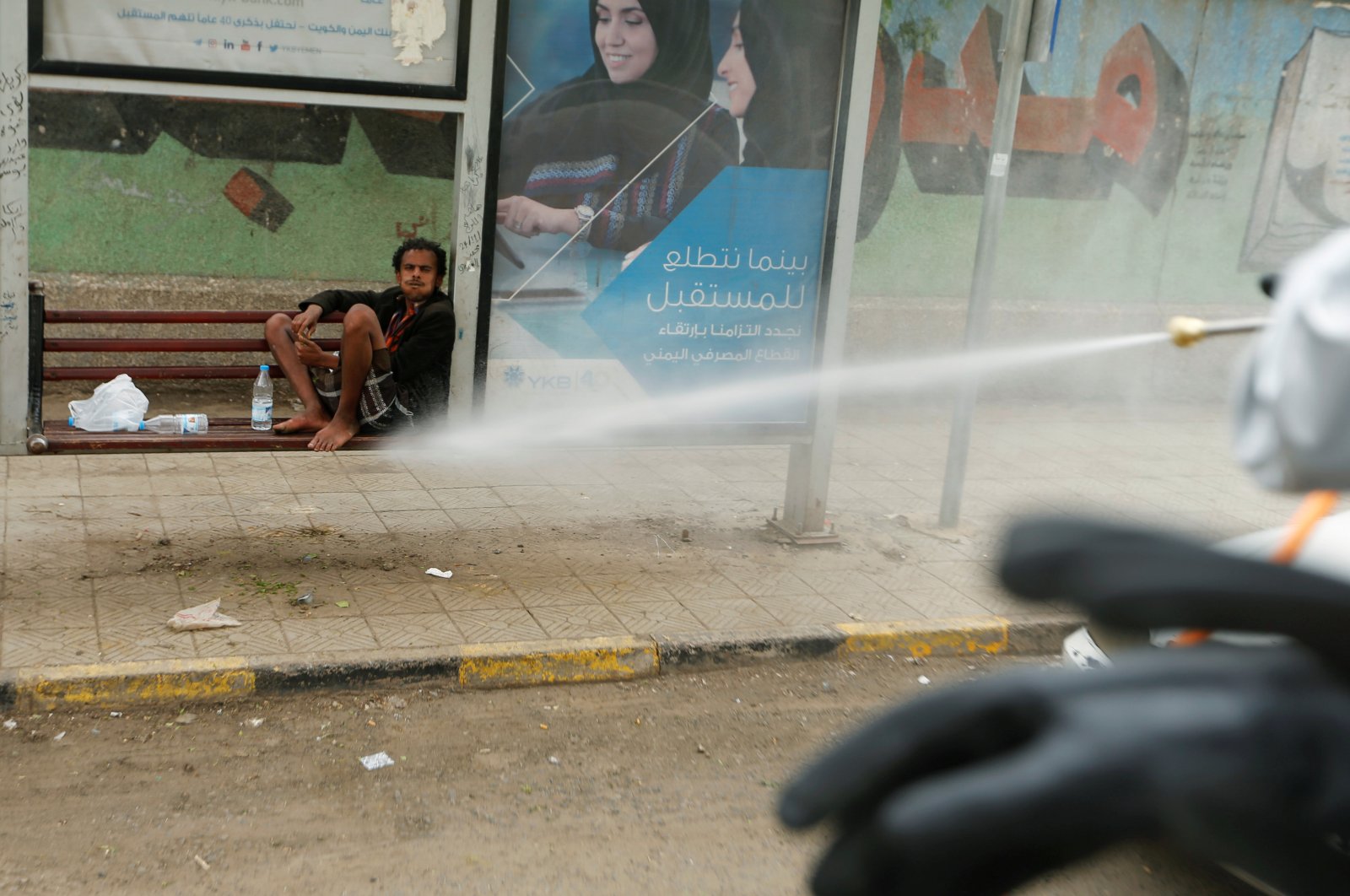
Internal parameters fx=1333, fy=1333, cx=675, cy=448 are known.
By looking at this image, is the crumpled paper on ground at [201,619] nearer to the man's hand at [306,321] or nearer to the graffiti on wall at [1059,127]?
the man's hand at [306,321]

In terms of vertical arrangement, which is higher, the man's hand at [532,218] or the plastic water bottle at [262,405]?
the man's hand at [532,218]

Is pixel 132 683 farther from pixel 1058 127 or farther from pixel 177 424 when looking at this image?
pixel 1058 127

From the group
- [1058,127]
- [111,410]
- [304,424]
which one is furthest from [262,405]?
[1058,127]

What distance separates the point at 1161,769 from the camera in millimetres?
1109

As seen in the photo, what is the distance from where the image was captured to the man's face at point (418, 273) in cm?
624

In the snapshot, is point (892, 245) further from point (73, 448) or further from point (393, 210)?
point (73, 448)

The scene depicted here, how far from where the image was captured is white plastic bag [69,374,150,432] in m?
5.72

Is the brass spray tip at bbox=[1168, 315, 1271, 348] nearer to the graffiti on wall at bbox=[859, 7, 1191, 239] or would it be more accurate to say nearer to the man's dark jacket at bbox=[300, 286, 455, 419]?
the man's dark jacket at bbox=[300, 286, 455, 419]

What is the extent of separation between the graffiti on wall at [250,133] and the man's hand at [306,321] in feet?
12.4

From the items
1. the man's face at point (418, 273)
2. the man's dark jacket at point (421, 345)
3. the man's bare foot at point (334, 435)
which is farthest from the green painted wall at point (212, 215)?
the man's bare foot at point (334, 435)

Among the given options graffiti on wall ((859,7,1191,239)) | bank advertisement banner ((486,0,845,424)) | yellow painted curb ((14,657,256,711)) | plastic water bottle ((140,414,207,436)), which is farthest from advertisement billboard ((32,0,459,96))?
→ graffiti on wall ((859,7,1191,239))

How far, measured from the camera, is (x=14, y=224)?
5.31m

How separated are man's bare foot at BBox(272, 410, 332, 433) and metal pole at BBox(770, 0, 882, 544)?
7.98 ft

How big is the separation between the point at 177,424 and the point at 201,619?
41.5 inches
